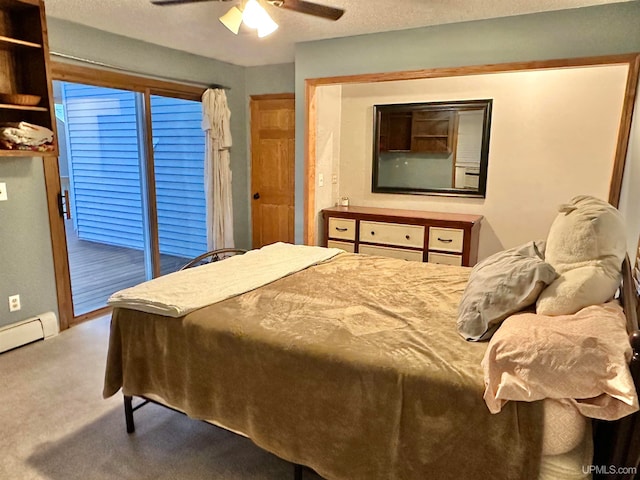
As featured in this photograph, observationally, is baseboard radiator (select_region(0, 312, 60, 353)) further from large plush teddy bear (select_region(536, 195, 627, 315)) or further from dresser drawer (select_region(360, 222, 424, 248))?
large plush teddy bear (select_region(536, 195, 627, 315))

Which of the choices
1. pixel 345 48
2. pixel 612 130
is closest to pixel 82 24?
pixel 345 48

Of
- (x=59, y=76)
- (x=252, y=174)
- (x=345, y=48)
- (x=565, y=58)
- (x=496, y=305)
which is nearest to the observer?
(x=496, y=305)

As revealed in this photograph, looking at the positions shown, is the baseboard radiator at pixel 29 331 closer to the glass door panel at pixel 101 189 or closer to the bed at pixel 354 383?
the glass door panel at pixel 101 189

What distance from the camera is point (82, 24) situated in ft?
11.5

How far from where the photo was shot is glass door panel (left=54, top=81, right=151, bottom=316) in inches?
157

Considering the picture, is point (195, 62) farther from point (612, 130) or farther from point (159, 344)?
point (612, 130)

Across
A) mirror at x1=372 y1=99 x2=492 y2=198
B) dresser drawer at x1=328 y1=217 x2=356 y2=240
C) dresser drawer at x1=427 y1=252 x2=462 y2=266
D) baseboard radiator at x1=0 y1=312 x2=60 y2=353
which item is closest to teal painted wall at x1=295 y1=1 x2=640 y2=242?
mirror at x1=372 y1=99 x2=492 y2=198

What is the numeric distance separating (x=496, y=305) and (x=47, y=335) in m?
3.33

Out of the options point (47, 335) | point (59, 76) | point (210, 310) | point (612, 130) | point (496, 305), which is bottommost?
point (47, 335)

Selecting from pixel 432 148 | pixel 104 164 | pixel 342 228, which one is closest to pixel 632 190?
pixel 432 148

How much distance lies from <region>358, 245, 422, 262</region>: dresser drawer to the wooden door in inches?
45.7

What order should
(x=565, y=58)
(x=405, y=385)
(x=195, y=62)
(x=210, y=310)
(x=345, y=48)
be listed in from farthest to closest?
(x=195, y=62) < (x=345, y=48) < (x=565, y=58) < (x=210, y=310) < (x=405, y=385)

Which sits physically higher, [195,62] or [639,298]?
[195,62]

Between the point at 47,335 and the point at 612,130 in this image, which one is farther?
the point at 612,130
